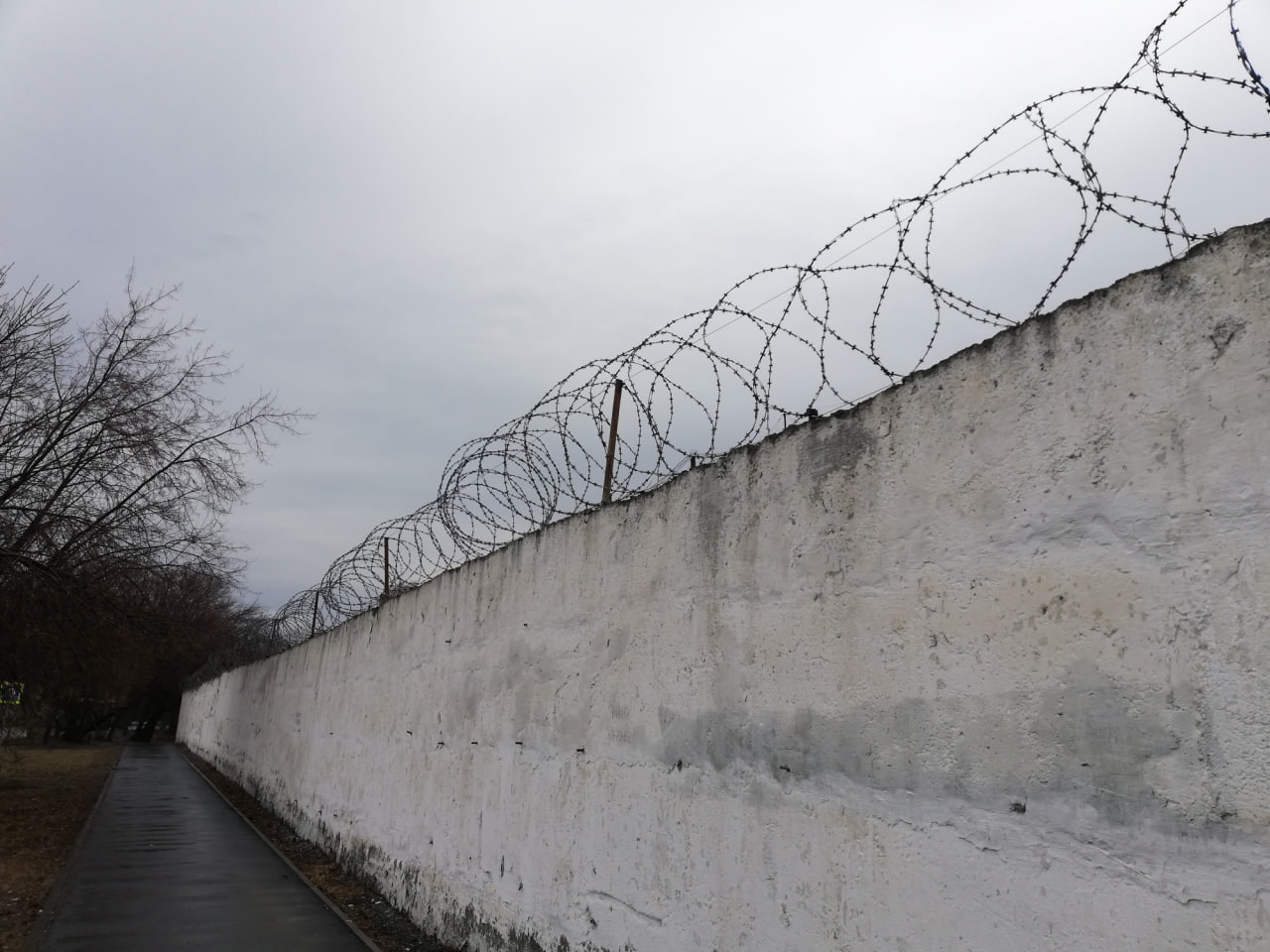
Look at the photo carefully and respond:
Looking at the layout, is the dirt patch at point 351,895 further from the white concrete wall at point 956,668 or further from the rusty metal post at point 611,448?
the rusty metal post at point 611,448

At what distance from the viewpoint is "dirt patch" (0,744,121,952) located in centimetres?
766

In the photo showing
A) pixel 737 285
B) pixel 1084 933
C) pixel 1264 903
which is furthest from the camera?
pixel 737 285

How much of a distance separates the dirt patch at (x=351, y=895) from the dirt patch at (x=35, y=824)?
222 centimetres

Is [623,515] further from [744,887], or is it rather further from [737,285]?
[744,887]

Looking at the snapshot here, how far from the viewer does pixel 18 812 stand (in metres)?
13.9

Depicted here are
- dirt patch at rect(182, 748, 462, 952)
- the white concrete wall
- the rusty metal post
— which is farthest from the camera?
dirt patch at rect(182, 748, 462, 952)

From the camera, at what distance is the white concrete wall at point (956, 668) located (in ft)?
7.06

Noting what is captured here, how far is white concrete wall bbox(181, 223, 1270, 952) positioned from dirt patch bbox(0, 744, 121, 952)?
5.01 m

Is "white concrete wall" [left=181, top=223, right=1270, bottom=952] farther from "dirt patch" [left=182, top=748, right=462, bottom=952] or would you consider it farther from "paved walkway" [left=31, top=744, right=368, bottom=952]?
"paved walkway" [left=31, top=744, right=368, bottom=952]

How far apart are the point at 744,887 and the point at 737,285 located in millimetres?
2383

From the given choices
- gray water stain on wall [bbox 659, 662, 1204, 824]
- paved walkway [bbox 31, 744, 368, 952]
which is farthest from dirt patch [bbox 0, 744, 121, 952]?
gray water stain on wall [bbox 659, 662, 1204, 824]

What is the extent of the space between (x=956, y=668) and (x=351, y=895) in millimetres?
7047

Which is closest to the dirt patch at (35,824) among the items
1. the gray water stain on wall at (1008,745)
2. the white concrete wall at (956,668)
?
the white concrete wall at (956,668)

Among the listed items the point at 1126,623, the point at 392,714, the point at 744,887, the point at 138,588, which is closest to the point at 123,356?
the point at 138,588
